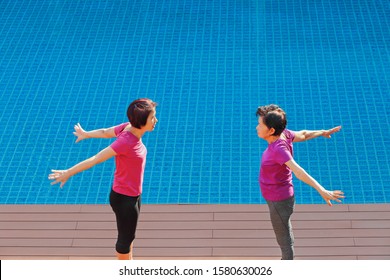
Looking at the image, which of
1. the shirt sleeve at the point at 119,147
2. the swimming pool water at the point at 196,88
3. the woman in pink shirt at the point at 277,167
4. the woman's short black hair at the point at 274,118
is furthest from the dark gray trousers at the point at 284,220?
the swimming pool water at the point at 196,88

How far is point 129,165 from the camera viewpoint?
3.09 meters

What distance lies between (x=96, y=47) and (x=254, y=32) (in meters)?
1.96

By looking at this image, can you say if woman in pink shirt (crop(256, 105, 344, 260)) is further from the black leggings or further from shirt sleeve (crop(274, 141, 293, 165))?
the black leggings

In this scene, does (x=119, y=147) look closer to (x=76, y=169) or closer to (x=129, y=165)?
(x=129, y=165)

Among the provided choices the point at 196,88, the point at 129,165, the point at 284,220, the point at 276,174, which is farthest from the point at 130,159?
the point at 196,88

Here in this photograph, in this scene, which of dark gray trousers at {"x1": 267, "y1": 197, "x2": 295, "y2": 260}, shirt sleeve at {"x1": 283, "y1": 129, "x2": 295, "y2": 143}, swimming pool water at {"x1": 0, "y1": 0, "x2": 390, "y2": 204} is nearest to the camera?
dark gray trousers at {"x1": 267, "y1": 197, "x2": 295, "y2": 260}

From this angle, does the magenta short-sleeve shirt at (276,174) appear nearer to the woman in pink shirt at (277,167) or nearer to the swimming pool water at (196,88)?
the woman in pink shirt at (277,167)

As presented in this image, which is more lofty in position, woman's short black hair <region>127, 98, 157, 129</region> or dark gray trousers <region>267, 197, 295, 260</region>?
woman's short black hair <region>127, 98, 157, 129</region>

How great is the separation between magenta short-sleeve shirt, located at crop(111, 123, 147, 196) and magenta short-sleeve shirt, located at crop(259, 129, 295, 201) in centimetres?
67

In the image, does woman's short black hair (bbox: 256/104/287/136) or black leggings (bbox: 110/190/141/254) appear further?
black leggings (bbox: 110/190/141/254)

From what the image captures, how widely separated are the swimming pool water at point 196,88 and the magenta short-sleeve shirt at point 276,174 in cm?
179

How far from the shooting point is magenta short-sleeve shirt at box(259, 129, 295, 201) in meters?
2.98

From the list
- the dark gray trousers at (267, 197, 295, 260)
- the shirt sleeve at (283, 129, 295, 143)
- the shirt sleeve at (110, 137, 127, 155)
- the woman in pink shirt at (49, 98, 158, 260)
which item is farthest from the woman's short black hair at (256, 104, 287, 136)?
the shirt sleeve at (110, 137, 127, 155)

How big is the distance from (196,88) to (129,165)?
3306 mm
